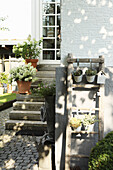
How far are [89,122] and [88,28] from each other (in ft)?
4.99

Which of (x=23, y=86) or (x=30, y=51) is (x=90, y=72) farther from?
(x=30, y=51)

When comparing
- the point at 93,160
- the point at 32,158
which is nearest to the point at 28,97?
the point at 32,158

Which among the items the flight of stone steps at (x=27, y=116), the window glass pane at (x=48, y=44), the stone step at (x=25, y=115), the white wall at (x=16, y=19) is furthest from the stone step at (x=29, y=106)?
the white wall at (x=16, y=19)

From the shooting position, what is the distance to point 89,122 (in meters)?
3.09

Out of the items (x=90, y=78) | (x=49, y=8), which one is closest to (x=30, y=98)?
(x=90, y=78)

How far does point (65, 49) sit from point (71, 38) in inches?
8.1

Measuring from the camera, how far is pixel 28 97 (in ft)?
20.4

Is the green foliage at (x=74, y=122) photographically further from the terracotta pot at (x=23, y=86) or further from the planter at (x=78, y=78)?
the terracotta pot at (x=23, y=86)

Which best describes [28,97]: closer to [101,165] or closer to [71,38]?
[71,38]

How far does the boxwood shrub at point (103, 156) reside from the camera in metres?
2.39

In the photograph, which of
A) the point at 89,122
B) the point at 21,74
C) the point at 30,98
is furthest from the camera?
the point at 30,98

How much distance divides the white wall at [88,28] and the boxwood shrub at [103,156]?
1.34 meters

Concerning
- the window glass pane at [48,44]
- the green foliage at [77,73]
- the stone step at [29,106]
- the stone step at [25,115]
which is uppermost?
the window glass pane at [48,44]

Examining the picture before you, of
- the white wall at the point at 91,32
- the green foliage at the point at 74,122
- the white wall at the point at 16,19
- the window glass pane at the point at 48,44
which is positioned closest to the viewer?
the green foliage at the point at 74,122
